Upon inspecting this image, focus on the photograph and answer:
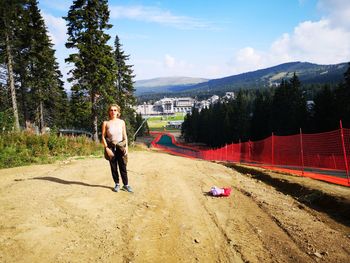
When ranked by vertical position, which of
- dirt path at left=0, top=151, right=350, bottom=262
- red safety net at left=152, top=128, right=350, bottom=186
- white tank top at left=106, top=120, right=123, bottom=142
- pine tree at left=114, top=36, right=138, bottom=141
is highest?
pine tree at left=114, top=36, right=138, bottom=141

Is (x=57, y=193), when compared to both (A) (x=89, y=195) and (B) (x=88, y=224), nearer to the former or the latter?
(A) (x=89, y=195)

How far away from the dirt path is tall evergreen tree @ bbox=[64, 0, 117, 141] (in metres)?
→ 21.9

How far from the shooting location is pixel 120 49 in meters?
46.6

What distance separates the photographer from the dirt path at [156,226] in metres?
4.33

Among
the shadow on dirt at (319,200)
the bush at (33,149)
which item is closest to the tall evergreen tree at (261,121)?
the bush at (33,149)

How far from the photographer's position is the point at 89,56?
29312 millimetres

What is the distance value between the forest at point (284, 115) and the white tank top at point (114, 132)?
3960cm

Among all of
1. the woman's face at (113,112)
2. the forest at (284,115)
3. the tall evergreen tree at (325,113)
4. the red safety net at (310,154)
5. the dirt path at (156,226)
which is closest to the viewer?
the dirt path at (156,226)

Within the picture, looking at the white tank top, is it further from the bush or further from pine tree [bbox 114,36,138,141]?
pine tree [bbox 114,36,138,141]

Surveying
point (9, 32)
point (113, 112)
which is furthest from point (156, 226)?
point (9, 32)

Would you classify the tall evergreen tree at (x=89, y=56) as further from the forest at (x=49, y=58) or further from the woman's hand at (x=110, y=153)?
the woman's hand at (x=110, y=153)

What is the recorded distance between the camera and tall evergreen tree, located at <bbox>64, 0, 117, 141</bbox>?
28.9m

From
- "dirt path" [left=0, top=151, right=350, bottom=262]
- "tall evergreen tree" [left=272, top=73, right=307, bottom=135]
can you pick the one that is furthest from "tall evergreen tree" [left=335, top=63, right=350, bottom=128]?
"dirt path" [left=0, top=151, right=350, bottom=262]

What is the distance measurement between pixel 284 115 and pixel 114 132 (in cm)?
5493
